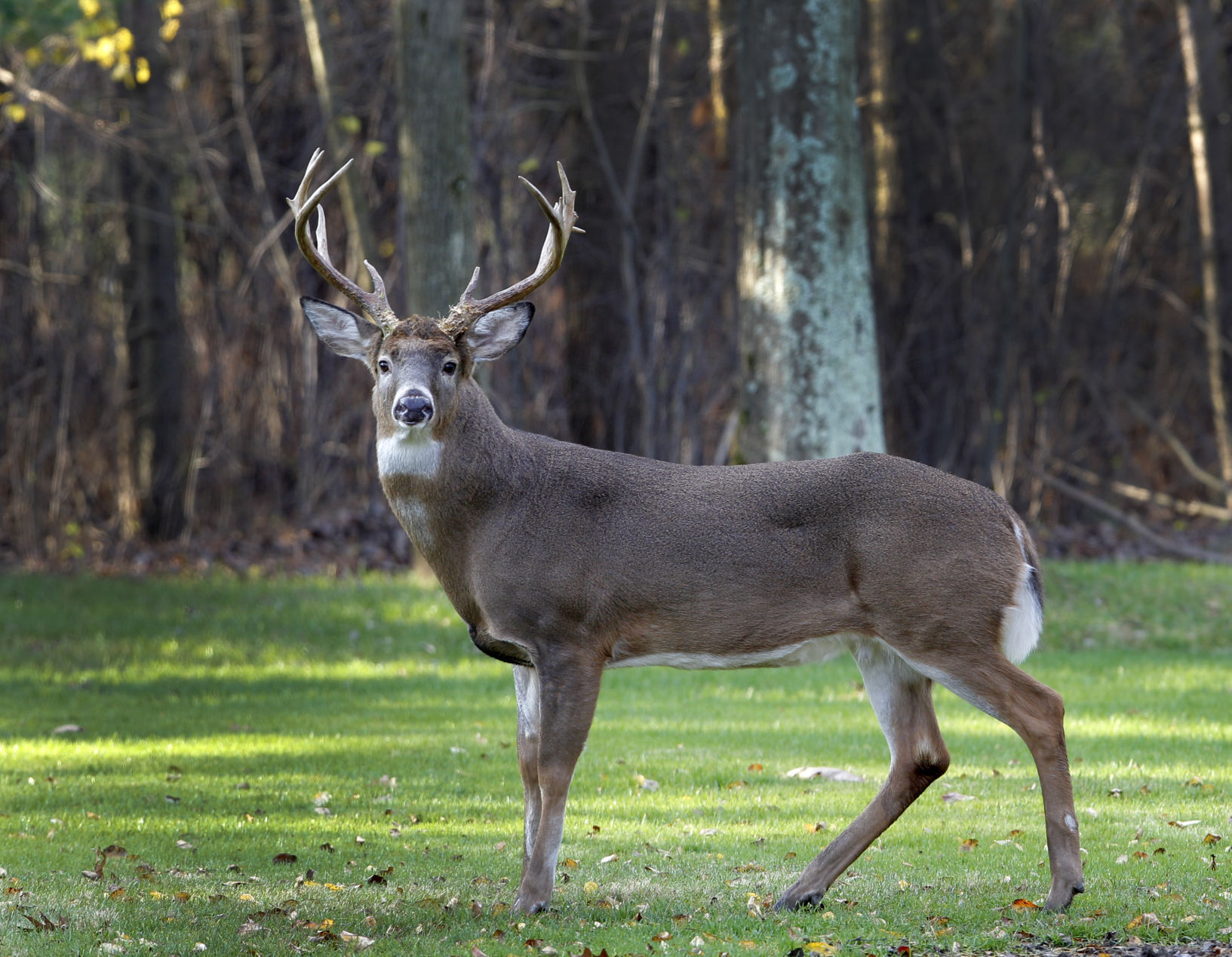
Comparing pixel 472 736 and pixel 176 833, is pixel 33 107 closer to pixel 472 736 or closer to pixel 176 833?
pixel 472 736

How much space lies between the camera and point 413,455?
5.38m

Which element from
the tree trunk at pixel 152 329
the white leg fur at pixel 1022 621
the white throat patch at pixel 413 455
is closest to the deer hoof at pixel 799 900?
the white leg fur at pixel 1022 621

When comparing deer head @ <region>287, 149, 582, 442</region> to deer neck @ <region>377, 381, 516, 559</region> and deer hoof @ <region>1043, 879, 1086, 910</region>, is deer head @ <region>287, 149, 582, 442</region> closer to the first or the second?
deer neck @ <region>377, 381, 516, 559</region>

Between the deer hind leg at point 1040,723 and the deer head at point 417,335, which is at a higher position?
the deer head at point 417,335

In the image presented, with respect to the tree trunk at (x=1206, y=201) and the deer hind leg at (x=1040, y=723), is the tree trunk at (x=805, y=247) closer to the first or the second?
the deer hind leg at (x=1040, y=723)

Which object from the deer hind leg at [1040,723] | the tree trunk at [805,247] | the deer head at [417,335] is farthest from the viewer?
the tree trunk at [805,247]

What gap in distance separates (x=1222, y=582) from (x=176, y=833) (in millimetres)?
9798

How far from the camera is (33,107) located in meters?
15.1

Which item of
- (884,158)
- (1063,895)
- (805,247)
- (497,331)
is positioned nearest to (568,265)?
(884,158)

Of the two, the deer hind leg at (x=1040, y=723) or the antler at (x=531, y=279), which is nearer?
the deer hind leg at (x=1040, y=723)

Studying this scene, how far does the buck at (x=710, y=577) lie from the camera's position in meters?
5.02

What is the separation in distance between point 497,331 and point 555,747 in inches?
62.3

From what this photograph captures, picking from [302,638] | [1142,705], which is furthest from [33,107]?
[1142,705]

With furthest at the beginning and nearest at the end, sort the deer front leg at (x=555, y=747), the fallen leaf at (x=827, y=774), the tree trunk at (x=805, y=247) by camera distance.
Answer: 1. the tree trunk at (x=805, y=247)
2. the fallen leaf at (x=827, y=774)
3. the deer front leg at (x=555, y=747)
